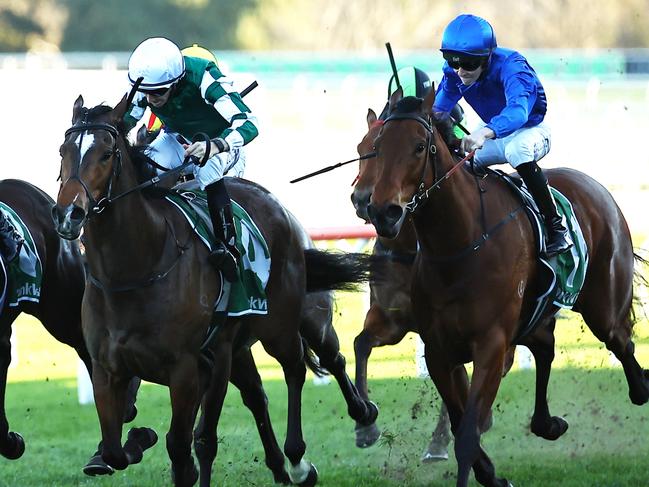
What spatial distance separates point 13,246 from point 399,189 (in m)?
2.18

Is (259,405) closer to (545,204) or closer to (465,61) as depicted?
(545,204)

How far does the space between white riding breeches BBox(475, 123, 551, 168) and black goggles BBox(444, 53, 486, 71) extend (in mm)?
428

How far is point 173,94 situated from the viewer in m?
5.90

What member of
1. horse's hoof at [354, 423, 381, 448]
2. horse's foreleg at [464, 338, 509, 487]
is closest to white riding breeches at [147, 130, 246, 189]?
horse's foreleg at [464, 338, 509, 487]

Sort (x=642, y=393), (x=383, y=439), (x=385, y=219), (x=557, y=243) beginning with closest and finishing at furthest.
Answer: (x=385, y=219) → (x=557, y=243) → (x=642, y=393) → (x=383, y=439)

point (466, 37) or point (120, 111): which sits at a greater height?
point (466, 37)

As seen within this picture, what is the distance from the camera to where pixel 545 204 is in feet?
19.7

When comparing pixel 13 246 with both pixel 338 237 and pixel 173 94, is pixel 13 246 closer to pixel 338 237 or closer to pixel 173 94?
pixel 173 94

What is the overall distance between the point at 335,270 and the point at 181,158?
112 cm

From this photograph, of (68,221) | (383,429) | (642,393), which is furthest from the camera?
(383,429)

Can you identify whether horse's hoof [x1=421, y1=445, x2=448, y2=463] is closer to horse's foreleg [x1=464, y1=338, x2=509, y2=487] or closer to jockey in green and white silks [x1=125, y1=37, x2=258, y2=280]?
horse's foreleg [x1=464, y1=338, x2=509, y2=487]

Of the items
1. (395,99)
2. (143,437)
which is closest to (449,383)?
(395,99)

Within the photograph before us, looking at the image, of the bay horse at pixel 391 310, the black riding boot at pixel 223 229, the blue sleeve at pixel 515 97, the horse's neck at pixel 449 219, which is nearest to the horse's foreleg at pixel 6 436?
the black riding boot at pixel 223 229

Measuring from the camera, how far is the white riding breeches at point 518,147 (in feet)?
19.6
